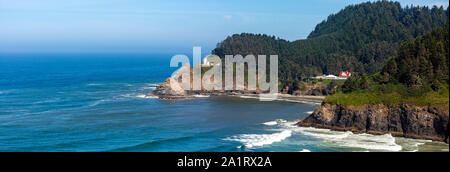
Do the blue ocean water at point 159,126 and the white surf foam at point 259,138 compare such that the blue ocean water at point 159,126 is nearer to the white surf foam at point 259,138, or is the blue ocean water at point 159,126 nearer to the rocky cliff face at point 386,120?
the white surf foam at point 259,138

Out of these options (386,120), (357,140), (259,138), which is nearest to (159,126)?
(259,138)

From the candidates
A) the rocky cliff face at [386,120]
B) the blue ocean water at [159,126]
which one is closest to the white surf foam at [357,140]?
the blue ocean water at [159,126]

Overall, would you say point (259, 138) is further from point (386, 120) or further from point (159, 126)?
point (159, 126)

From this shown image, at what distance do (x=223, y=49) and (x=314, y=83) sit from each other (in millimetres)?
36791

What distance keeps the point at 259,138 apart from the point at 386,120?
14.8m

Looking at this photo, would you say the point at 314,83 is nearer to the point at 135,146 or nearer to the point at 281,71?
the point at 281,71

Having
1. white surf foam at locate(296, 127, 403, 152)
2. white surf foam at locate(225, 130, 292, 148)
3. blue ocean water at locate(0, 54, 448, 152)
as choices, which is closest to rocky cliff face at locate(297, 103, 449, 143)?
white surf foam at locate(296, 127, 403, 152)

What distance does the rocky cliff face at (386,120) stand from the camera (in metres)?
51.2

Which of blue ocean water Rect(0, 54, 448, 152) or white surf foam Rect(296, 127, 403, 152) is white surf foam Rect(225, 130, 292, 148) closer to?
blue ocean water Rect(0, 54, 448, 152)

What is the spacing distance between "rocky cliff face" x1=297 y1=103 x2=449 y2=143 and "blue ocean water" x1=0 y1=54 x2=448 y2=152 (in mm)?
1769

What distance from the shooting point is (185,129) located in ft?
200

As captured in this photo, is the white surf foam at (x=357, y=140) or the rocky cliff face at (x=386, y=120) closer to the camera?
the white surf foam at (x=357, y=140)

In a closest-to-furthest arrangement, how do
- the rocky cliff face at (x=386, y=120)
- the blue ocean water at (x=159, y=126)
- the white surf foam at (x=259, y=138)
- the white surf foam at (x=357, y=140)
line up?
the white surf foam at (x=357, y=140) → the blue ocean water at (x=159, y=126) → the rocky cliff face at (x=386, y=120) → the white surf foam at (x=259, y=138)

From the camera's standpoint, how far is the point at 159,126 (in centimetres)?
6359
